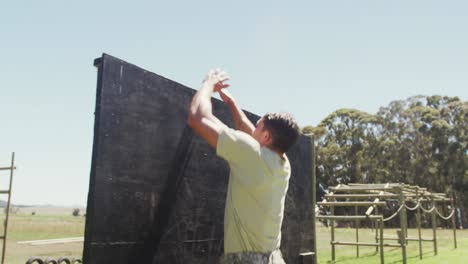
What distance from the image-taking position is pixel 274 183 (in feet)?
6.68

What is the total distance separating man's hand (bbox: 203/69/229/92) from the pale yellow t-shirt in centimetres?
43

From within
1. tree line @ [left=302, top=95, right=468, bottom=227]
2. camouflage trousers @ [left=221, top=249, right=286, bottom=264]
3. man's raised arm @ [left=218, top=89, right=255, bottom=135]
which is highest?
tree line @ [left=302, top=95, right=468, bottom=227]

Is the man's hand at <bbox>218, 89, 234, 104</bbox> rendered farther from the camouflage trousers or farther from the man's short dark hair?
the camouflage trousers

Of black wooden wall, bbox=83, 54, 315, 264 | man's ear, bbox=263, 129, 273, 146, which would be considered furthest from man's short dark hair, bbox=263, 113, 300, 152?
black wooden wall, bbox=83, 54, 315, 264

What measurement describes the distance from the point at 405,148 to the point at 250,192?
3373cm

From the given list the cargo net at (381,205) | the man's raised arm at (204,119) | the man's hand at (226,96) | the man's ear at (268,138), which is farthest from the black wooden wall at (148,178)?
the cargo net at (381,205)

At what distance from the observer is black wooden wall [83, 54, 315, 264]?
2.26 meters

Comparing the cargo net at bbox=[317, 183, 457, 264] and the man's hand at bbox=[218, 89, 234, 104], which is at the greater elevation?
the man's hand at bbox=[218, 89, 234, 104]

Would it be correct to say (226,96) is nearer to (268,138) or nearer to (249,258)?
(268,138)

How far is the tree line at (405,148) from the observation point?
3105 centimetres

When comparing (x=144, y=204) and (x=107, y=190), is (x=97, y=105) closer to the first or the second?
(x=107, y=190)

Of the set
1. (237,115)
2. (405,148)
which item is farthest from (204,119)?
(405,148)

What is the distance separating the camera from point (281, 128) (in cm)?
201

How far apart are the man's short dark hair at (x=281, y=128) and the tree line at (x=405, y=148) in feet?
106
